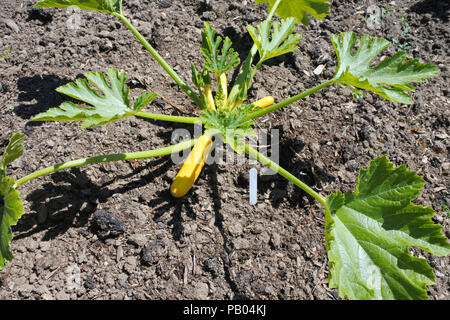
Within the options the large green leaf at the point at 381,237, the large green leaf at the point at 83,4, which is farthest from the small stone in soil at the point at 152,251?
the large green leaf at the point at 83,4

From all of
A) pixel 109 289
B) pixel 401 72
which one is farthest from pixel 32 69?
pixel 401 72

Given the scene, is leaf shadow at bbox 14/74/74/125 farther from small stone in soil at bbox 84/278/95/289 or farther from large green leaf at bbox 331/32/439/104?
large green leaf at bbox 331/32/439/104

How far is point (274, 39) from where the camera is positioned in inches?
106

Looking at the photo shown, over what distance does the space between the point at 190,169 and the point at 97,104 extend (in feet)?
2.33

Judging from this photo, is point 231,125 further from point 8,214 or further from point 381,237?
point 8,214

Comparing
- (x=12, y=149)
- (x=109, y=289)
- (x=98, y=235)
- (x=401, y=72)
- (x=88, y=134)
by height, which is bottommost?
(x=109, y=289)

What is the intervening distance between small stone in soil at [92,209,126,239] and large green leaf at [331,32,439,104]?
1.65 meters

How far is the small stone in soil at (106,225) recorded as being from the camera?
2387mm

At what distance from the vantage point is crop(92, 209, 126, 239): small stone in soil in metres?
2.39

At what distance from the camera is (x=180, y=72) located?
122 inches

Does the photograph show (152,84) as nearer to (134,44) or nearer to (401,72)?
(134,44)

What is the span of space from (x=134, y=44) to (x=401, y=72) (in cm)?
211

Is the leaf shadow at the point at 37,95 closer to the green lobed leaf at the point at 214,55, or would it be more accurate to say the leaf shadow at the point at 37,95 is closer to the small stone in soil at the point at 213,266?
the green lobed leaf at the point at 214,55

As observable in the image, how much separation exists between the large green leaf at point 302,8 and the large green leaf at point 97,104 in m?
1.44
